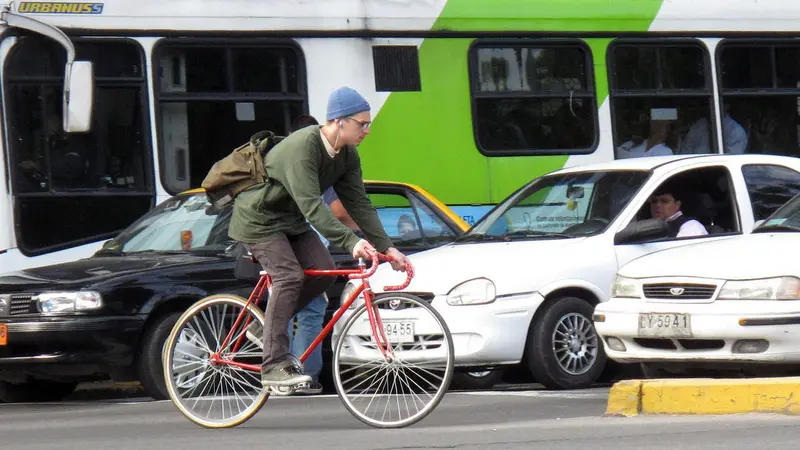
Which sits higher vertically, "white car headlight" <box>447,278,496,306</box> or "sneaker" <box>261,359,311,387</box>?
"white car headlight" <box>447,278,496,306</box>

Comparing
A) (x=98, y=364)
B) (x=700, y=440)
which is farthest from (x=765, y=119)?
(x=700, y=440)

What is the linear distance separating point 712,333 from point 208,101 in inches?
236

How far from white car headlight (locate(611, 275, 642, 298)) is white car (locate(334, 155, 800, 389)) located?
848mm

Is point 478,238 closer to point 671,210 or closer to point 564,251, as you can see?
point 564,251

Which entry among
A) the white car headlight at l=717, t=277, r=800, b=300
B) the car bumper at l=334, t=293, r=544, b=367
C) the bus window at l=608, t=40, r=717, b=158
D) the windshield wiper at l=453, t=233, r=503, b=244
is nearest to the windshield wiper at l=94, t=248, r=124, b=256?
the windshield wiper at l=453, t=233, r=503, b=244

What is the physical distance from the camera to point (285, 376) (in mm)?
8289

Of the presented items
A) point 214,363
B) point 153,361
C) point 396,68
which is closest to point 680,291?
point 214,363

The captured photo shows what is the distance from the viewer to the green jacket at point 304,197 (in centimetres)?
812

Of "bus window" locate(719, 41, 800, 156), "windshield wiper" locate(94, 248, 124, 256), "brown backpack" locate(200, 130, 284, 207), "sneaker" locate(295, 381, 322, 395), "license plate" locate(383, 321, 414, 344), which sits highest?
"bus window" locate(719, 41, 800, 156)

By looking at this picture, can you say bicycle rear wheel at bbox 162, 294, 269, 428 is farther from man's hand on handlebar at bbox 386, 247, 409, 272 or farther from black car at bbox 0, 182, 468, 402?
black car at bbox 0, 182, 468, 402

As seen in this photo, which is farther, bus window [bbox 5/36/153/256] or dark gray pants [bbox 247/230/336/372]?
bus window [bbox 5/36/153/256]

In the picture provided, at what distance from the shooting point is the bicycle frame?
8.22 metres

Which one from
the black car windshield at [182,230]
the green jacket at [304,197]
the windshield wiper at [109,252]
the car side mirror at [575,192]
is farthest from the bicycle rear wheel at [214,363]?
the car side mirror at [575,192]

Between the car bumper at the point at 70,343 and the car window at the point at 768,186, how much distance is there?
4322mm
